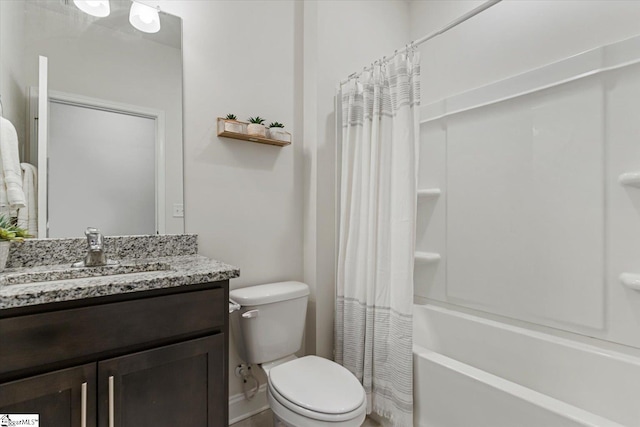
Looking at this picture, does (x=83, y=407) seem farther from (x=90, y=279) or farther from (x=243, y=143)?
(x=243, y=143)

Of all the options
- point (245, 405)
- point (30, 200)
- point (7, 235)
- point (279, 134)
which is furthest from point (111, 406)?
point (279, 134)

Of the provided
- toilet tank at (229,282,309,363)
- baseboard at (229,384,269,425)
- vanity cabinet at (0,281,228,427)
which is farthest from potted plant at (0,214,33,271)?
baseboard at (229,384,269,425)

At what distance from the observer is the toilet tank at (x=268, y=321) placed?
1.54 m

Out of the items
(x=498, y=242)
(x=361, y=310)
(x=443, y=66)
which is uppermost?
(x=443, y=66)

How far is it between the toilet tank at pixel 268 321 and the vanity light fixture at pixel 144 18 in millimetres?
1372

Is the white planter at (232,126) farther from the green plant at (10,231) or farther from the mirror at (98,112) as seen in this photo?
the green plant at (10,231)

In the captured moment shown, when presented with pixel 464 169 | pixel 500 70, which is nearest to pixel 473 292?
pixel 464 169

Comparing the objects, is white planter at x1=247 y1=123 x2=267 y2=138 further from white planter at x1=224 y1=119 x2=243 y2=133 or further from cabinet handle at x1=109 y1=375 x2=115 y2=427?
cabinet handle at x1=109 y1=375 x2=115 y2=427

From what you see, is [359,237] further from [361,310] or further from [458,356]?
[458,356]

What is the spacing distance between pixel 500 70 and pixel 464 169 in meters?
0.64

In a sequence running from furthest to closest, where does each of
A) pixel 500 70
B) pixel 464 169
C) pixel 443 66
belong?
pixel 443 66 → pixel 464 169 → pixel 500 70

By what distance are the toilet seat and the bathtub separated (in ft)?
1.35

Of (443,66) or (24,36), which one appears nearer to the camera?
(24,36)

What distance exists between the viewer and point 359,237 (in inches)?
70.0
